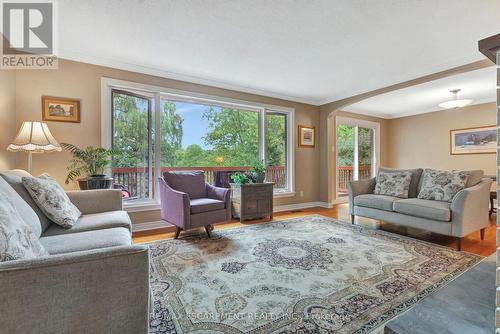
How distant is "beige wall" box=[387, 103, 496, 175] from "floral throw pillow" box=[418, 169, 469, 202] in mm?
3096

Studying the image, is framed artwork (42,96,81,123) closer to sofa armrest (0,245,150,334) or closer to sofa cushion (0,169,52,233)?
sofa cushion (0,169,52,233)

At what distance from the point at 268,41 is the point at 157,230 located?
113 inches

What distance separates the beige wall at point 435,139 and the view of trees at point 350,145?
0.85 m

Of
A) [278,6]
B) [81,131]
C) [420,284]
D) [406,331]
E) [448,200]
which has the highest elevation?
Answer: [278,6]

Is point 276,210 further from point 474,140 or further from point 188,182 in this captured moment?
point 474,140

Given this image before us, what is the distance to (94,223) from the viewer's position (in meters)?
1.87

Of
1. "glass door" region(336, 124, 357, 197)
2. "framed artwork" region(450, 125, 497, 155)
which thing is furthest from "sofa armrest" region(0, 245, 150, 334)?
"framed artwork" region(450, 125, 497, 155)

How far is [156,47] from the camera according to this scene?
2.81 metres

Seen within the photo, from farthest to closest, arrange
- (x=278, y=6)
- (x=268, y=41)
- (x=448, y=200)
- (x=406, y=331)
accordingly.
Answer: (x=448, y=200), (x=268, y=41), (x=278, y=6), (x=406, y=331)

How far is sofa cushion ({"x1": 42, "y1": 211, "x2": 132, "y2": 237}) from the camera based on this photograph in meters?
1.72

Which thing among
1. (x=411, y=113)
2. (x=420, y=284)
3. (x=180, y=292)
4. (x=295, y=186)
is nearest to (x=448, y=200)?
(x=420, y=284)

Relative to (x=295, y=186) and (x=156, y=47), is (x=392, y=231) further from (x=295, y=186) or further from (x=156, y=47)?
(x=156, y=47)

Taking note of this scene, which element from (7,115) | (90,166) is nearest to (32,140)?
(7,115)

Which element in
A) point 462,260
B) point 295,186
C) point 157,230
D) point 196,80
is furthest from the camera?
point 295,186
